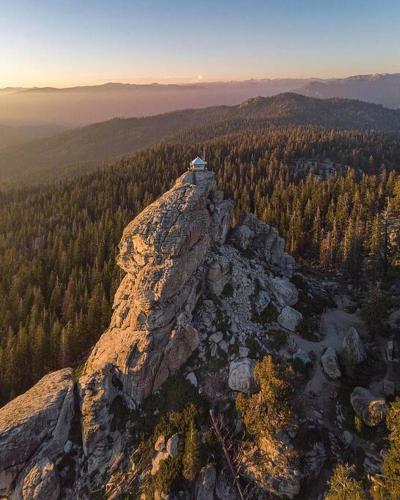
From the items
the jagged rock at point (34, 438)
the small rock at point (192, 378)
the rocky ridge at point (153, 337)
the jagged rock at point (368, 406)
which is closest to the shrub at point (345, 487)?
the jagged rock at point (368, 406)

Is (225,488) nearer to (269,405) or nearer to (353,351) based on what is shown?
(269,405)

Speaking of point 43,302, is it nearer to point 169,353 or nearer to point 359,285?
point 169,353

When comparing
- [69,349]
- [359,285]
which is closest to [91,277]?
[69,349]

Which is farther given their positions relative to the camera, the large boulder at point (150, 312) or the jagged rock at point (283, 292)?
the jagged rock at point (283, 292)

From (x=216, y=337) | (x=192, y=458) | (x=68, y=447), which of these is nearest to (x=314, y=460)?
(x=192, y=458)

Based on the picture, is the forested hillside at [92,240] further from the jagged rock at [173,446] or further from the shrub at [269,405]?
the shrub at [269,405]

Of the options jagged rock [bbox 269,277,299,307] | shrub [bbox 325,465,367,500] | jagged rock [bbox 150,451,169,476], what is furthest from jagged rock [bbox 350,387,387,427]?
jagged rock [bbox 150,451,169,476]
